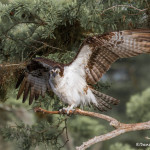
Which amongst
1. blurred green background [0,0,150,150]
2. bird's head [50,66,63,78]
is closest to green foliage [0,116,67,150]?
blurred green background [0,0,150,150]

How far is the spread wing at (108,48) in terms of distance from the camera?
332cm

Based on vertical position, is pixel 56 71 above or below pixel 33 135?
above

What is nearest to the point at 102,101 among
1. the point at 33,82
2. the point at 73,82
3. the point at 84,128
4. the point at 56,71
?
the point at 73,82

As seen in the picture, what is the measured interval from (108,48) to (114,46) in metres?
0.07

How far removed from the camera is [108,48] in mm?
3455

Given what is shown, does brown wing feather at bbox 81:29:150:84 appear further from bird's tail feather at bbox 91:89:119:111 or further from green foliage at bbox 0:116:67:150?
green foliage at bbox 0:116:67:150

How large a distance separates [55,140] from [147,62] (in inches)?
360

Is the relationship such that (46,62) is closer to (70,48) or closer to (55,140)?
(70,48)

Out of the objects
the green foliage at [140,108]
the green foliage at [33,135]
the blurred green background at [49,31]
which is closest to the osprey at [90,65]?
the blurred green background at [49,31]

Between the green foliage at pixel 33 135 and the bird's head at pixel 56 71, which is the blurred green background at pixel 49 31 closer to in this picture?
the green foliage at pixel 33 135

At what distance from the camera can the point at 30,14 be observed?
3.81 m

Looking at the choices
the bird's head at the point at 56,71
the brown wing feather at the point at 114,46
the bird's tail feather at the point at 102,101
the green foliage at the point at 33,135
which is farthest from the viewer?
the green foliage at the point at 33,135

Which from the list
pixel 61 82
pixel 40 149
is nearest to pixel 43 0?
pixel 61 82

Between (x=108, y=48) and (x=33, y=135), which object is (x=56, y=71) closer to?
(x=108, y=48)
